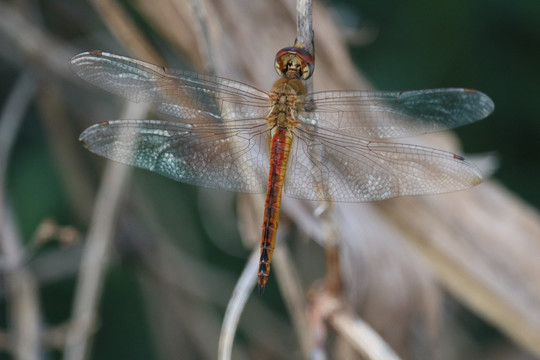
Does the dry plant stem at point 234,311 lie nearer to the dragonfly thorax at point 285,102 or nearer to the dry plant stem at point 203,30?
the dragonfly thorax at point 285,102

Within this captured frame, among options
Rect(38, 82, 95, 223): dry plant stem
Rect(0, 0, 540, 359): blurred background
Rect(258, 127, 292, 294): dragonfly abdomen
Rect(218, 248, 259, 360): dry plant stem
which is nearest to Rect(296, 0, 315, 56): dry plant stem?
Rect(258, 127, 292, 294): dragonfly abdomen

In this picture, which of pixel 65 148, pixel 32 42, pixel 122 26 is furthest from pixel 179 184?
pixel 122 26

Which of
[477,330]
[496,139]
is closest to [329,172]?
[496,139]

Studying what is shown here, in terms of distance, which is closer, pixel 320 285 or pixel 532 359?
pixel 320 285

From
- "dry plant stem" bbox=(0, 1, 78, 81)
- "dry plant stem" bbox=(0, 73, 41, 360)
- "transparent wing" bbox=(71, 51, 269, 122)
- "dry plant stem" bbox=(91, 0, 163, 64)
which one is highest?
"dry plant stem" bbox=(0, 1, 78, 81)

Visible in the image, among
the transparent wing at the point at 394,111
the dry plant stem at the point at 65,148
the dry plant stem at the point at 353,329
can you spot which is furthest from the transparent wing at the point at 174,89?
the dry plant stem at the point at 65,148

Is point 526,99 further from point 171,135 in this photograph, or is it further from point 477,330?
point 171,135

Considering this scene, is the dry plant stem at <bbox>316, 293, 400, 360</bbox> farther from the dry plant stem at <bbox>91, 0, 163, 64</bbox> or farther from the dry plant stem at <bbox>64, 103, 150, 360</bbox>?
the dry plant stem at <bbox>91, 0, 163, 64</bbox>
